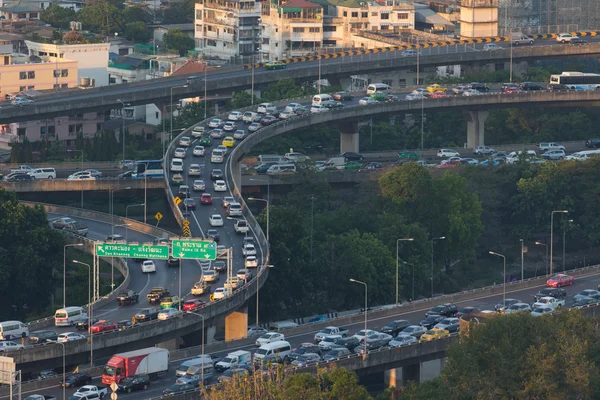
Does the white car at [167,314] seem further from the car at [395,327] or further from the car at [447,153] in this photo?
the car at [447,153]

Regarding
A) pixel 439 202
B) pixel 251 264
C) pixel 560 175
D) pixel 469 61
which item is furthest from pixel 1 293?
pixel 469 61

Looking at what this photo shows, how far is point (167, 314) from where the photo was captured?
106 meters

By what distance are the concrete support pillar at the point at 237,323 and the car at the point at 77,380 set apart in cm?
1806

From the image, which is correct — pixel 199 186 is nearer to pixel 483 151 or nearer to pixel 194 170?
pixel 194 170

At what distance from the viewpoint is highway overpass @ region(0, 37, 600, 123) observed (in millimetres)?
167625

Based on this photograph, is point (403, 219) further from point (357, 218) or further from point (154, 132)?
point (154, 132)

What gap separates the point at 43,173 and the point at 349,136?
1202 inches

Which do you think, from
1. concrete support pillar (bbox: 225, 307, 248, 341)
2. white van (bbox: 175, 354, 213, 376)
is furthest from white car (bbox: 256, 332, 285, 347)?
concrete support pillar (bbox: 225, 307, 248, 341)

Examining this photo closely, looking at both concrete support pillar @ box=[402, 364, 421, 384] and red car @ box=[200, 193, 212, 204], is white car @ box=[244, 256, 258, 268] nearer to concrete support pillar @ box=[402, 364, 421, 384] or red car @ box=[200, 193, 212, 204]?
concrete support pillar @ box=[402, 364, 421, 384]

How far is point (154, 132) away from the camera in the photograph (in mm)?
176125

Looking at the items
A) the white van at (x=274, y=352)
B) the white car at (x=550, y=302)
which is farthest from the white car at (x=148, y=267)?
the white car at (x=550, y=302)

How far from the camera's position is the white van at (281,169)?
152 metres

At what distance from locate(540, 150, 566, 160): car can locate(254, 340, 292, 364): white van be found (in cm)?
6239

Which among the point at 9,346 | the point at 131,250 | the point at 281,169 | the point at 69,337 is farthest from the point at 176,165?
the point at 9,346
